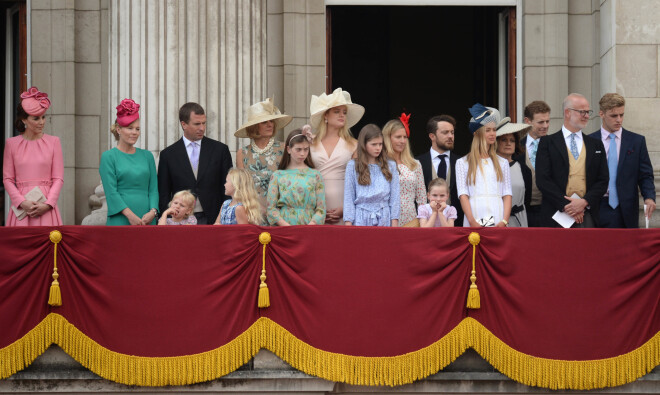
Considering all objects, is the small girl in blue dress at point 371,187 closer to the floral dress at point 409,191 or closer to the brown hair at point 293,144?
the floral dress at point 409,191

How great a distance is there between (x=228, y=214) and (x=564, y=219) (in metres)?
3.04

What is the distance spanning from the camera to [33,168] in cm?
1039

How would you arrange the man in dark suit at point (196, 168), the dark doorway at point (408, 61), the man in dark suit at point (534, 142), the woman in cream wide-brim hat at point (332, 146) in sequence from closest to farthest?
the woman in cream wide-brim hat at point (332, 146), the man in dark suit at point (196, 168), the man in dark suit at point (534, 142), the dark doorway at point (408, 61)

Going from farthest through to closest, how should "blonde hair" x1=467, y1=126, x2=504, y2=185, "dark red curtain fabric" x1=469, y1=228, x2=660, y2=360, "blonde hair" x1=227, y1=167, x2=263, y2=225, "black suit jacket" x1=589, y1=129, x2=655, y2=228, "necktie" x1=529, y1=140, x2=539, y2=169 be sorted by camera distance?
"necktie" x1=529, y1=140, x2=539, y2=169, "black suit jacket" x1=589, y1=129, x2=655, y2=228, "blonde hair" x1=467, y1=126, x2=504, y2=185, "blonde hair" x1=227, y1=167, x2=263, y2=225, "dark red curtain fabric" x1=469, y1=228, x2=660, y2=360

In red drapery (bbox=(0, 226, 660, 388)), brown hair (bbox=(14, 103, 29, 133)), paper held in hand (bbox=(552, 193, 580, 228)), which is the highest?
brown hair (bbox=(14, 103, 29, 133))

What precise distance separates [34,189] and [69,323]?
68.0 inches

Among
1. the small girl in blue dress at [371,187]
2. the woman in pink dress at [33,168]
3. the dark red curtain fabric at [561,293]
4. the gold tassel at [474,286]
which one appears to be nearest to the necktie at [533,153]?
the small girl in blue dress at [371,187]

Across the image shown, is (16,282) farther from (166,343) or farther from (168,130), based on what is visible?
(168,130)

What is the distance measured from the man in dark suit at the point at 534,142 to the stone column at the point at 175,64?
10.1 feet

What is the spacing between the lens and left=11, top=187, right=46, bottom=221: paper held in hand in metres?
10.3

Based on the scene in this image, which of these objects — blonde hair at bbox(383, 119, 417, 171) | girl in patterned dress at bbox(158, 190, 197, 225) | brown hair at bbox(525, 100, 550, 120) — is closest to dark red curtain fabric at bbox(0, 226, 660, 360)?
girl in patterned dress at bbox(158, 190, 197, 225)

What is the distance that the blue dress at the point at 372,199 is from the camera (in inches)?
392

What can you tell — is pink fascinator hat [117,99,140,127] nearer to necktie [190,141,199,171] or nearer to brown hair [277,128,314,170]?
necktie [190,141,199,171]

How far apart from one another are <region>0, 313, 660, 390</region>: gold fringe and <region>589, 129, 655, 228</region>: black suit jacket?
6.36 ft
